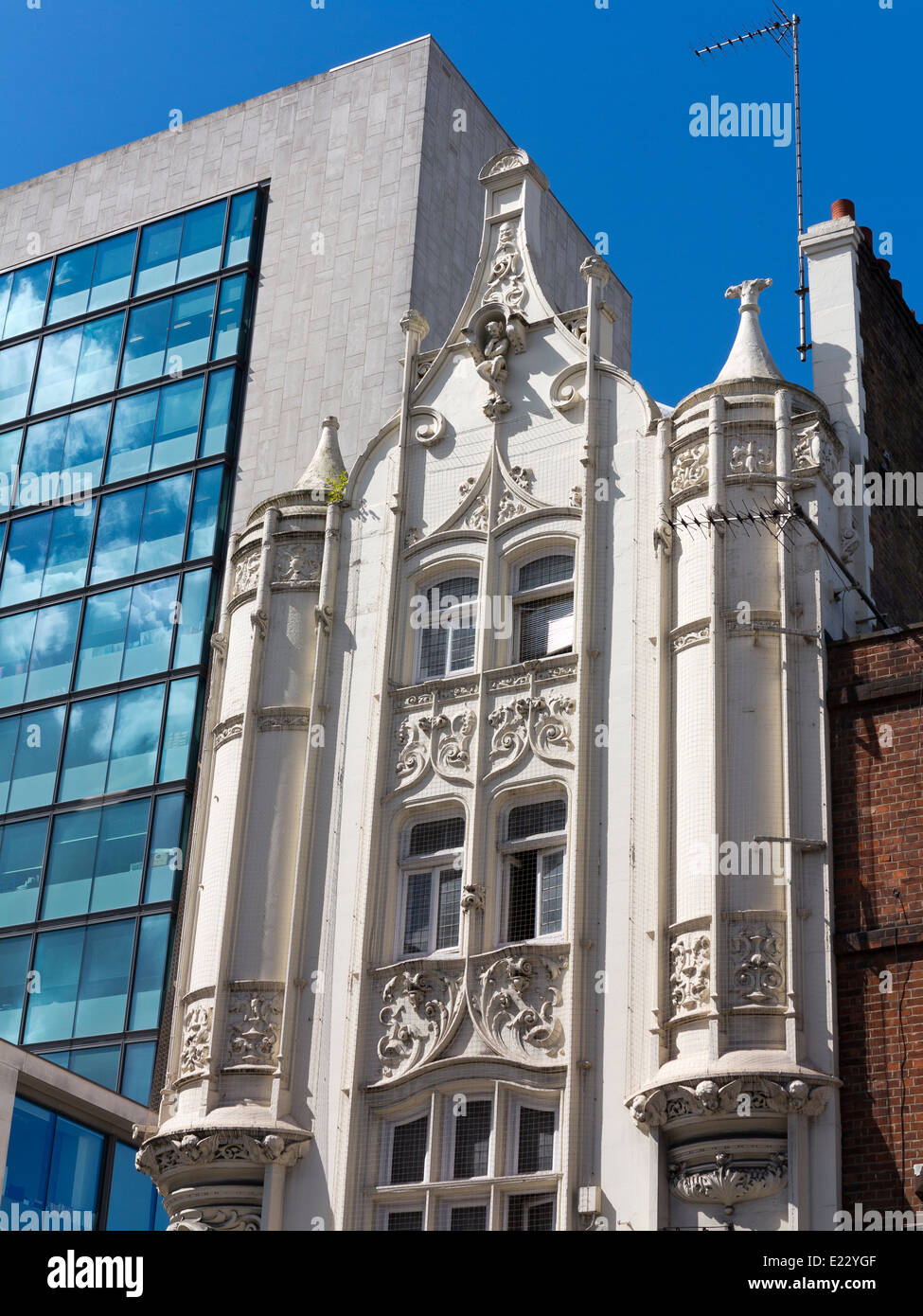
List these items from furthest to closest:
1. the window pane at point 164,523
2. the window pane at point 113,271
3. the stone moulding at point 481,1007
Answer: the window pane at point 113,271 < the window pane at point 164,523 < the stone moulding at point 481,1007

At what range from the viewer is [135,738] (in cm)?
4781

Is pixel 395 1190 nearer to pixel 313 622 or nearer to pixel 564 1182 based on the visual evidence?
pixel 564 1182

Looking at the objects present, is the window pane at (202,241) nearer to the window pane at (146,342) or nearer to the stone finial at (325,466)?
the window pane at (146,342)

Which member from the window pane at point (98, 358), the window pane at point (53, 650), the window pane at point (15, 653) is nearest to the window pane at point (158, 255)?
the window pane at point (98, 358)

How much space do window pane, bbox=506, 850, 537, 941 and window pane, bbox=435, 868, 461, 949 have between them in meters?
0.83

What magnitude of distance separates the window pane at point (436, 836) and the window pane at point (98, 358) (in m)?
29.8

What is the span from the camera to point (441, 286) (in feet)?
168

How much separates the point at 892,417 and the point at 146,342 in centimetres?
2847

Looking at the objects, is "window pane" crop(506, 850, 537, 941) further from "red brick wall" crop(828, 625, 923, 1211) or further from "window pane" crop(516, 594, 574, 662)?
"red brick wall" crop(828, 625, 923, 1211)

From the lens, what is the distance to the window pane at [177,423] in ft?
171

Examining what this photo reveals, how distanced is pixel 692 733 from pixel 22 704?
2859cm

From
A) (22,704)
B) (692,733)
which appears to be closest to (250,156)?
(22,704)

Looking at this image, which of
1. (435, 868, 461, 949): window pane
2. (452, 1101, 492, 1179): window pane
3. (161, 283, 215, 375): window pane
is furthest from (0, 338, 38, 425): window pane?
(452, 1101, 492, 1179): window pane
